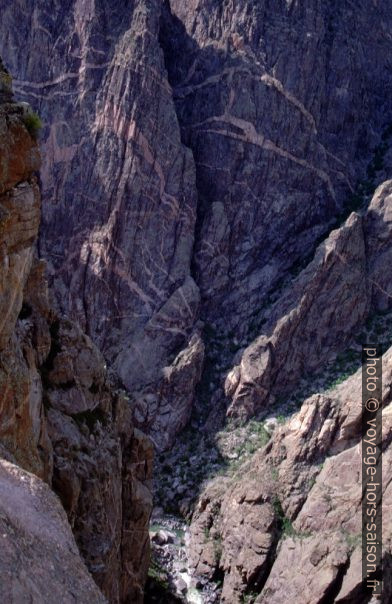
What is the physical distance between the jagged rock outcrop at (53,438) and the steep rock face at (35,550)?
2 cm

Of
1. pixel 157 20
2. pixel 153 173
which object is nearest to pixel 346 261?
pixel 153 173

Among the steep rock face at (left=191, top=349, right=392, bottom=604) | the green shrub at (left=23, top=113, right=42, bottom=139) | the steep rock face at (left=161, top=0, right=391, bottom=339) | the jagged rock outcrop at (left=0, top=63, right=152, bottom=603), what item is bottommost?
the steep rock face at (left=191, top=349, right=392, bottom=604)

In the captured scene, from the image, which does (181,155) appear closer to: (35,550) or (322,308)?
(322,308)

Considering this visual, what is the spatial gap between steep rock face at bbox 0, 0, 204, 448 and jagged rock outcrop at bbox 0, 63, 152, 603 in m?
20.6

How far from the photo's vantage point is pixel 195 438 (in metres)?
49.0

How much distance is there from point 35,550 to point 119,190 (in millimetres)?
45278

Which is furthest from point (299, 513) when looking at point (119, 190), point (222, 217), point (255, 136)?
point (255, 136)

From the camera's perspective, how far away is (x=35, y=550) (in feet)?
32.0

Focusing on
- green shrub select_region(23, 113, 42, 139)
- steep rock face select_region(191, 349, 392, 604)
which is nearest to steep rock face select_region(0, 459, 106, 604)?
green shrub select_region(23, 113, 42, 139)

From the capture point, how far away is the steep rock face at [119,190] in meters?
52.2

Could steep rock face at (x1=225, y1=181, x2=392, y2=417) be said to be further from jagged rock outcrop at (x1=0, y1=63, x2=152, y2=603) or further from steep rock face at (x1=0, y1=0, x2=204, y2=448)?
jagged rock outcrop at (x1=0, y1=63, x2=152, y2=603)

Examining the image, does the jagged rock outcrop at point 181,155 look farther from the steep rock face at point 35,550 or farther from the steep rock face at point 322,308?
the steep rock face at point 35,550

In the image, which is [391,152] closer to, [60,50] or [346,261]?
[346,261]

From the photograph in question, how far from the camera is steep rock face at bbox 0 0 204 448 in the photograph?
171 feet
